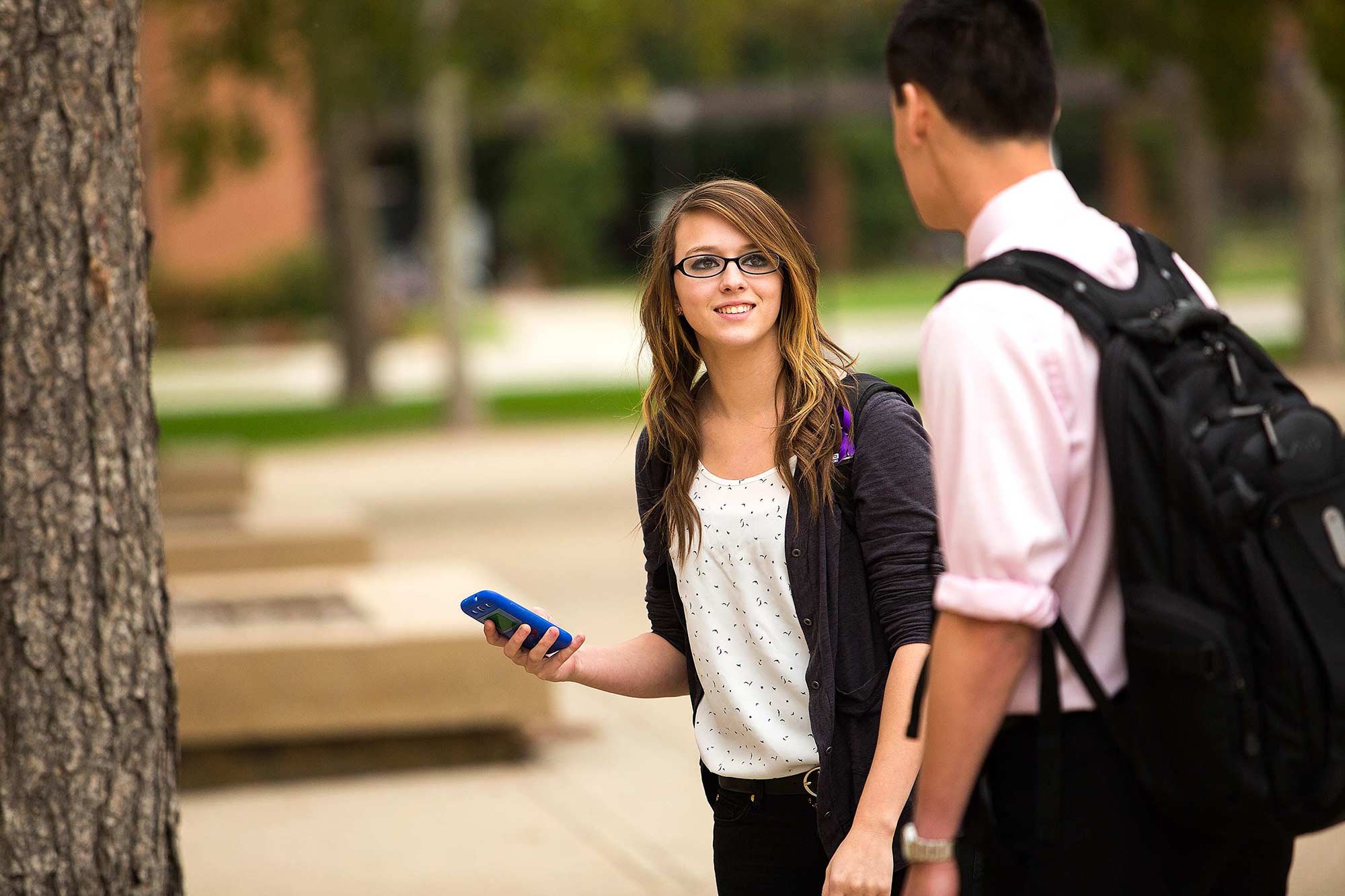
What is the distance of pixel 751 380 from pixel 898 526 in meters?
0.39

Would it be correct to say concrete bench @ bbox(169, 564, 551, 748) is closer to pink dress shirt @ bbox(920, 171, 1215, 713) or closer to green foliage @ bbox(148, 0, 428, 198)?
pink dress shirt @ bbox(920, 171, 1215, 713)

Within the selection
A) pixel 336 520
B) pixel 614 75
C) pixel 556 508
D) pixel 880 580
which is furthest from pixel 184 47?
pixel 880 580

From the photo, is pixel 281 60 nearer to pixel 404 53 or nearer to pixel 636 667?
pixel 404 53

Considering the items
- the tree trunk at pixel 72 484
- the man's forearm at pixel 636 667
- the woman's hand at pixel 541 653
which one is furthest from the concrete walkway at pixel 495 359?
the woman's hand at pixel 541 653

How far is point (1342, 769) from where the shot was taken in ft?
6.29

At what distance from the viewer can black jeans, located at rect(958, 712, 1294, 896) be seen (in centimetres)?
210

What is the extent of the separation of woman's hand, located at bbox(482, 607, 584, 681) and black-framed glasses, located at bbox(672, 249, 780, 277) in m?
0.64

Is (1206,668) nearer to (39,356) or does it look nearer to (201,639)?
(39,356)

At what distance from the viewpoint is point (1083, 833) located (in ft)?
6.91

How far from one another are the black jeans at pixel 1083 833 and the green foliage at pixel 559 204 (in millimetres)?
59970

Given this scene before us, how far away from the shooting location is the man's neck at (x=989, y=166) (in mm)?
2154

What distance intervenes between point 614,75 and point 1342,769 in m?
15.8

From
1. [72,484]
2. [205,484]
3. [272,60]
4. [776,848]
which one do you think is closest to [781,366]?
[776,848]

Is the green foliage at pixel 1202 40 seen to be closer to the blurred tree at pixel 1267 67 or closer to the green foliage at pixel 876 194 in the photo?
the blurred tree at pixel 1267 67
